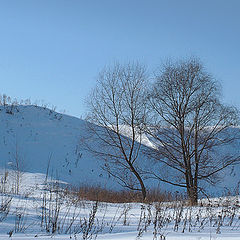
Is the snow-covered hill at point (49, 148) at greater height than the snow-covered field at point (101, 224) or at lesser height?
greater

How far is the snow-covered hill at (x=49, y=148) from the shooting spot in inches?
754

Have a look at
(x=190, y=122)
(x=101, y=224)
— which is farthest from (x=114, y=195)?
(x=101, y=224)

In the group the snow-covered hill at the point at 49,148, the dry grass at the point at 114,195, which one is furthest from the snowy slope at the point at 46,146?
the dry grass at the point at 114,195

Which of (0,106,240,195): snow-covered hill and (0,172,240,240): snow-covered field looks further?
(0,106,240,195): snow-covered hill

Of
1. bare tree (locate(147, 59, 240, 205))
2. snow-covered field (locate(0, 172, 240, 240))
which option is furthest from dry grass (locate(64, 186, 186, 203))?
snow-covered field (locate(0, 172, 240, 240))

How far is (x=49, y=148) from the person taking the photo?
22094mm

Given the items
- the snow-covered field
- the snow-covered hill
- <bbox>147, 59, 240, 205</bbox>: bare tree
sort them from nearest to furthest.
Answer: the snow-covered field < <bbox>147, 59, 240, 205</bbox>: bare tree < the snow-covered hill

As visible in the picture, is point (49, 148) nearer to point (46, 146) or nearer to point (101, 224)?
point (46, 146)

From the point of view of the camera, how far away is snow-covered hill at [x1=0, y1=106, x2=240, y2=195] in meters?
19.2

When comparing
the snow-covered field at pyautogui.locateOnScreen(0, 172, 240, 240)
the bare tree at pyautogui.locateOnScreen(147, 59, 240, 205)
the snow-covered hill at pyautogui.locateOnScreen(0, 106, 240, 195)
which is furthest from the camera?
the snow-covered hill at pyautogui.locateOnScreen(0, 106, 240, 195)

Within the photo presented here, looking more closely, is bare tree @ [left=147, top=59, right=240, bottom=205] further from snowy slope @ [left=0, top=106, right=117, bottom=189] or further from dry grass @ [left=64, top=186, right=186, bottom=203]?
snowy slope @ [left=0, top=106, right=117, bottom=189]

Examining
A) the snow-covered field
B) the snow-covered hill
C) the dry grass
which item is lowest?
the snow-covered field

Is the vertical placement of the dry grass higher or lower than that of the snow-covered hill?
lower

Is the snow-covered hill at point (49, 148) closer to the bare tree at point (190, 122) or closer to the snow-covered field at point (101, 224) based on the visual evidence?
the bare tree at point (190, 122)
